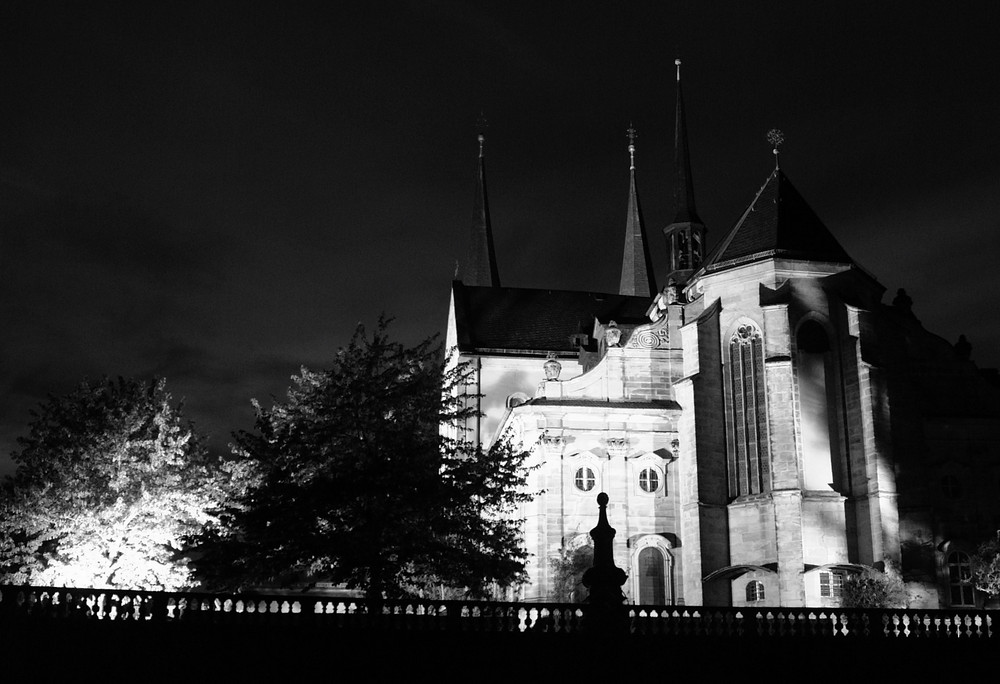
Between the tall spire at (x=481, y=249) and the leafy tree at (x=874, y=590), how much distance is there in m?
44.4

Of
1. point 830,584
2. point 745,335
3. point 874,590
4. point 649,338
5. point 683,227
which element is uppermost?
point 683,227

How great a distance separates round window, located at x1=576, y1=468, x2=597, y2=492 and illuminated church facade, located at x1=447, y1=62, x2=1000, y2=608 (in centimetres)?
6

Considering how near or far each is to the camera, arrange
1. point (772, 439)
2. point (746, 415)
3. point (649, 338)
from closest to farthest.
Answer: point (772, 439), point (746, 415), point (649, 338)

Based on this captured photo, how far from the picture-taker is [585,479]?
49906 millimetres

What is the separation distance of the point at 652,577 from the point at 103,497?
2322cm

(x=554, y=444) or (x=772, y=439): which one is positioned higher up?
(x=554, y=444)

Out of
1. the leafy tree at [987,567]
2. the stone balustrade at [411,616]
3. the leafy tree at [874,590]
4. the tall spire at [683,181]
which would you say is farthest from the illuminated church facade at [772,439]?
the stone balustrade at [411,616]

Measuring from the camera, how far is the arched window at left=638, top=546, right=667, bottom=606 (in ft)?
160

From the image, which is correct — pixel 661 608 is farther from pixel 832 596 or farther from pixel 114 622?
pixel 832 596

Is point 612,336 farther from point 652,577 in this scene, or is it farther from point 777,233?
point 652,577

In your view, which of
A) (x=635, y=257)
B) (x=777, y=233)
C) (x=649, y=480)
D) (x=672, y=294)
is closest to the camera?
(x=777, y=233)

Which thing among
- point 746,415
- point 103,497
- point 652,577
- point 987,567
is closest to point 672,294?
point 746,415

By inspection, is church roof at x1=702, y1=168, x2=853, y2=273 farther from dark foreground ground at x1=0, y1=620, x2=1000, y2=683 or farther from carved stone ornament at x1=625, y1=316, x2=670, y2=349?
dark foreground ground at x1=0, y1=620, x2=1000, y2=683

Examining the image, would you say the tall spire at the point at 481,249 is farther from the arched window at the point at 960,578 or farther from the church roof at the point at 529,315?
the arched window at the point at 960,578
